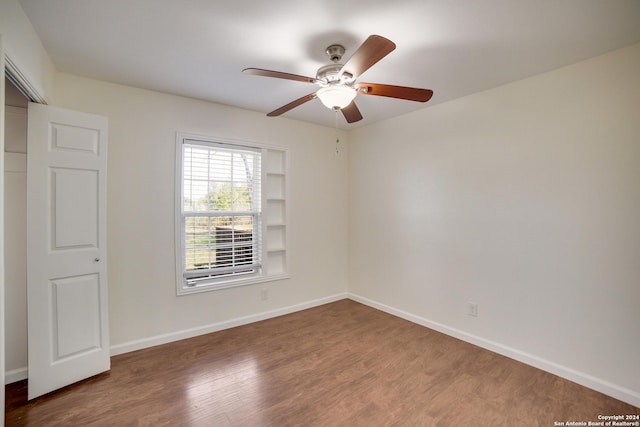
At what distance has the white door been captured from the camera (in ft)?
6.94

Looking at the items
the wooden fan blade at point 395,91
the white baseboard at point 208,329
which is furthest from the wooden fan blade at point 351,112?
the white baseboard at point 208,329

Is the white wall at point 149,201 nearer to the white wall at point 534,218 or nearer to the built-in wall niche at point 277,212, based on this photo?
the built-in wall niche at point 277,212

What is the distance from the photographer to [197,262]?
10.6 feet

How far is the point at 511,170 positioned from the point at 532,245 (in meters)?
0.69

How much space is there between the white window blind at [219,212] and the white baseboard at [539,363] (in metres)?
2.10

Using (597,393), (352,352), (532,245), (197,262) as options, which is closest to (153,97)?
(197,262)

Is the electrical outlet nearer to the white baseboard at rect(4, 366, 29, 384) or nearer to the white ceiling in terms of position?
the white ceiling

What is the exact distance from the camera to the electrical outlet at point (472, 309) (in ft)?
9.60

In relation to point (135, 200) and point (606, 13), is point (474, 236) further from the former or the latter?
point (135, 200)

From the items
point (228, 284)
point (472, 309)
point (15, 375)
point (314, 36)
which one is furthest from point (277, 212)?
point (15, 375)

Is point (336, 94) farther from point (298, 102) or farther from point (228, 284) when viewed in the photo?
point (228, 284)

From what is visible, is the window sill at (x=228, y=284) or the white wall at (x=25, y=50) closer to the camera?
the white wall at (x=25, y=50)

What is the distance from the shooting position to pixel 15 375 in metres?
2.27

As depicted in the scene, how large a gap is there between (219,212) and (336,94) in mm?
2035
